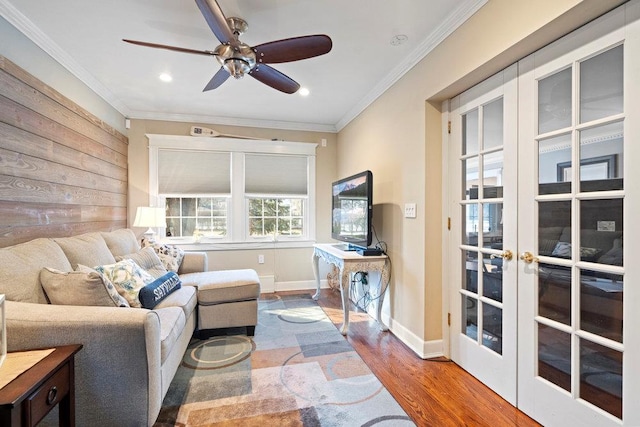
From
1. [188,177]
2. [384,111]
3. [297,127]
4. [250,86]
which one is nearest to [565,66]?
[384,111]

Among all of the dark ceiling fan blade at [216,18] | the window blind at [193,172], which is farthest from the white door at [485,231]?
the window blind at [193,172]

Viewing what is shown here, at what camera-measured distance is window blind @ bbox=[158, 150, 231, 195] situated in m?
4.16

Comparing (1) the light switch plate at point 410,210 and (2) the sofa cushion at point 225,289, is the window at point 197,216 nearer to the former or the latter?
(2) the sofa cushion at point 225,289

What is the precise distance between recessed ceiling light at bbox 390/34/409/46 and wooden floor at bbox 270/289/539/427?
251 centimetres

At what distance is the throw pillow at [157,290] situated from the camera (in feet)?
7.08

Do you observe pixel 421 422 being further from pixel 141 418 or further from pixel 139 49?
pixel 139 49

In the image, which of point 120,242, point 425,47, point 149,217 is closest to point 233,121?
point 149,217

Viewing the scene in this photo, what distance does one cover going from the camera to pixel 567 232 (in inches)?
63.1

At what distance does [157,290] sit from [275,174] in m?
2.59

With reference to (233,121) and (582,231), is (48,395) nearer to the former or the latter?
(582,231)

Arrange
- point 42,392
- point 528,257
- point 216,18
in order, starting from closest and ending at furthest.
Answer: point 42,392 → point 216,18 → point 528,257

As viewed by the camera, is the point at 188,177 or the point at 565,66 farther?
the point at 188,177

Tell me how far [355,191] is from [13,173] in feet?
8.92

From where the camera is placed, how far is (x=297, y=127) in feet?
14.9
